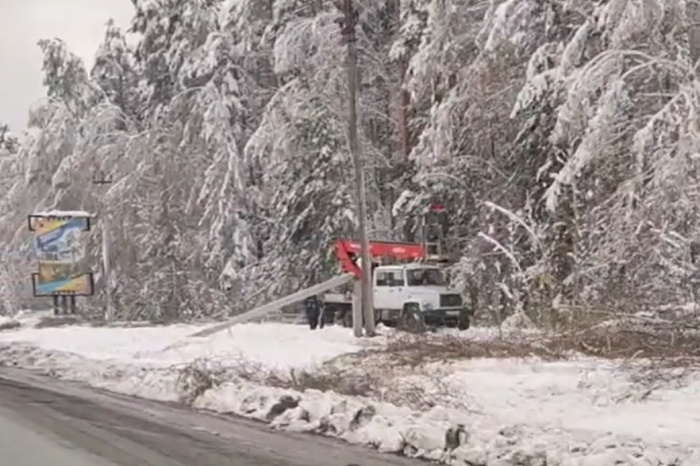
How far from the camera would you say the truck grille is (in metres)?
26.9

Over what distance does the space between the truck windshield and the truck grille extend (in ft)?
2.00

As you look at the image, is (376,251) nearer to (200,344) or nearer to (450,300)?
(450,300)

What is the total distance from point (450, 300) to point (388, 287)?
1835 millimetres

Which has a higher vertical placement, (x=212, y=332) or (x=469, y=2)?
(x=469, y=2)

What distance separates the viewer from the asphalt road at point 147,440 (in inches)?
373

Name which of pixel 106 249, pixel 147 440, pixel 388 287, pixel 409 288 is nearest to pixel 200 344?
pixel 388 287

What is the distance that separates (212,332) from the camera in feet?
85.9

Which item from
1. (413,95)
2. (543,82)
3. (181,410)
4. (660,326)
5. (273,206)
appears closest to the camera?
(181,410)

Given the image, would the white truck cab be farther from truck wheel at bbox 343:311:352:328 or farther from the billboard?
the billboard

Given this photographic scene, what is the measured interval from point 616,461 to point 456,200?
24.6 m

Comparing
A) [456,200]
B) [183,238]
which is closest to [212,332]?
[456,200]

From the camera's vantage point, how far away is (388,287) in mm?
27719

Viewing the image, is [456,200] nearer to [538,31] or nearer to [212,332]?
[538,31]

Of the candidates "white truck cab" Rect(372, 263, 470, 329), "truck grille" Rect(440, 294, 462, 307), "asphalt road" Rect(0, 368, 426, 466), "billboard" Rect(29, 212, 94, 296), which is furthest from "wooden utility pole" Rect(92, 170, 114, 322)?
"asphalt road" Rect(0, 368, 426, 466)
